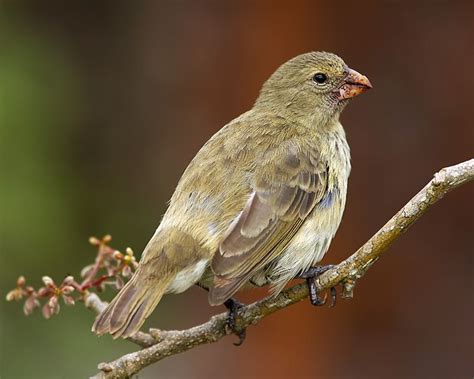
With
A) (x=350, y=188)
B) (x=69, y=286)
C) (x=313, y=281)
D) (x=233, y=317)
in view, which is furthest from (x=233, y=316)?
(x=350, y=188)

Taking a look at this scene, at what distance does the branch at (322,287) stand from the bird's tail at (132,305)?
14 centimetres

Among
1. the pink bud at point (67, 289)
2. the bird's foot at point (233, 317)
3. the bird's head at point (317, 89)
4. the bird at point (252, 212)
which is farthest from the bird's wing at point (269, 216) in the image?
the pink bud at point (67, 289)

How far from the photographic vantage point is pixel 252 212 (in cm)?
494

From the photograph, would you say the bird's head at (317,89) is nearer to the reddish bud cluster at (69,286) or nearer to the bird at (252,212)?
the bird at (252,212)

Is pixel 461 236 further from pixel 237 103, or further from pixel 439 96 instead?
pixel 237 103

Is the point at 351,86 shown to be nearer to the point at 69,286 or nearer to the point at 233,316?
the point at 233,316

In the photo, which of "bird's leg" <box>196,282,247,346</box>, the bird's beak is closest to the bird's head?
the bird's beak

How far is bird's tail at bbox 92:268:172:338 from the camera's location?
4504 mm

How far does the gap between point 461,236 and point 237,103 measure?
2.49 metres

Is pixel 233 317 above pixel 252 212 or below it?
below

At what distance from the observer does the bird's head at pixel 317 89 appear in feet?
18.6

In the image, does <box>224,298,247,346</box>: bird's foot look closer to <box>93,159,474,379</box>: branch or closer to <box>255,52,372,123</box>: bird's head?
<box>93,159,474,379</box>: branch

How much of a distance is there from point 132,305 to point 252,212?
31.5 inches

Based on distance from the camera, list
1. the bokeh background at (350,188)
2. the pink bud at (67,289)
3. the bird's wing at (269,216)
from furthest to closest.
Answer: the bokeh background at (350,188) < the bird's wing at (269,216) < the pink bud at (67,289)
